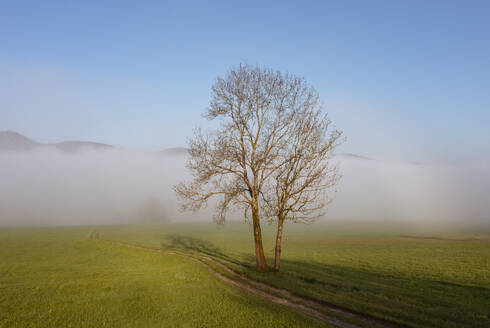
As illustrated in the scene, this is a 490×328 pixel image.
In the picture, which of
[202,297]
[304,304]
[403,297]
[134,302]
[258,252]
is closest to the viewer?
[134,302]

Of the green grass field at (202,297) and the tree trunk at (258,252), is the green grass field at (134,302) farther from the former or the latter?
the tree trunk at (258,252)

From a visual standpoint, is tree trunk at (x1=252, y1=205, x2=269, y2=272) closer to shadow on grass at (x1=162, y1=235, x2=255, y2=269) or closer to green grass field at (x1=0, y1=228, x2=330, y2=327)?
shadow on grass at (x1=162, y1=235, x2=255, y2=269)

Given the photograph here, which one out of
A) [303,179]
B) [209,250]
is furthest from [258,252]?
[209,250]

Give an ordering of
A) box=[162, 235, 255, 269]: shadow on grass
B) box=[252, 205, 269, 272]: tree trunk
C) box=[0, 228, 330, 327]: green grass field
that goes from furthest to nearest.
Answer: box=[162, 235, 255, 269]: shadow on grass, box=[252, 205, 269, 272]: tree trunk, box=[0, 228, 330, 327]: green grass field

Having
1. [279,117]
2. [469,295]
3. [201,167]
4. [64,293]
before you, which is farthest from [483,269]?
[64,293]

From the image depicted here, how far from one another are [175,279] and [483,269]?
1225 inches

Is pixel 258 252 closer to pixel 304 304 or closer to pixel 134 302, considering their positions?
pixel 304 304

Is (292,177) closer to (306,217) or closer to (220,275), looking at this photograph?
(306,217)

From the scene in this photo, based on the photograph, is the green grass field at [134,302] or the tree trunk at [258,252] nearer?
the green grass field at [134,302]

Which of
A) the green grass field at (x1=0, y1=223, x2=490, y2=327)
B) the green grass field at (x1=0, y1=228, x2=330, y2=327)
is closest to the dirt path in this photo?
the green grass field at (x1=0, y1=223, x2=490, y2=327)

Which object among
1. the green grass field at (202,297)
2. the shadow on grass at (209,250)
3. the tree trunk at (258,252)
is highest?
the tree trunk at (258,252)

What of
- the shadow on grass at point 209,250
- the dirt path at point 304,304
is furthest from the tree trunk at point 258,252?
the shadow on grass at point 209,250

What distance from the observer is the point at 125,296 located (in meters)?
16.5

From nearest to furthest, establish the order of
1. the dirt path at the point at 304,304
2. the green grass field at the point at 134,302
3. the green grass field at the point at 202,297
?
the green grass field at the point at 134,302, the green grass field at the point at 202,297, the dirt path at the point at 304,304
